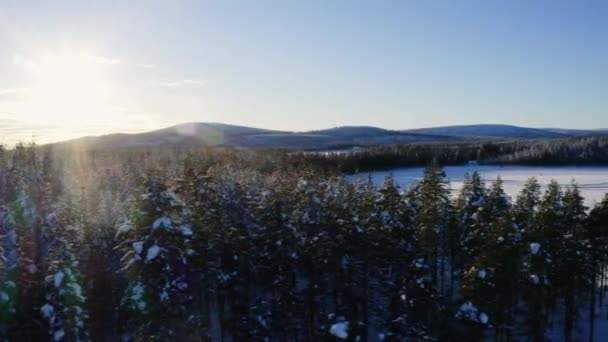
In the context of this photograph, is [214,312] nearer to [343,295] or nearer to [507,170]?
[343,295]

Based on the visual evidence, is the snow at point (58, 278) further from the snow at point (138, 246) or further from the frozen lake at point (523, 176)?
the frozen lake at point (523, 176)

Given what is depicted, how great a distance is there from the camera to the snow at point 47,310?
20922 mm

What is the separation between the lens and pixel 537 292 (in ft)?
98.6

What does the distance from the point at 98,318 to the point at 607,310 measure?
43768mm

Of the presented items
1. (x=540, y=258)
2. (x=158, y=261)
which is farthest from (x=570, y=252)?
(x=158, y=261)

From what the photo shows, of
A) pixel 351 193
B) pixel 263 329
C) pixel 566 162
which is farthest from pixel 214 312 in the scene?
pixel 566 162

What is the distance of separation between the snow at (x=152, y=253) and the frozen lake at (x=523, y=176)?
83697mm

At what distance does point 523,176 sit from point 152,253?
136370mm

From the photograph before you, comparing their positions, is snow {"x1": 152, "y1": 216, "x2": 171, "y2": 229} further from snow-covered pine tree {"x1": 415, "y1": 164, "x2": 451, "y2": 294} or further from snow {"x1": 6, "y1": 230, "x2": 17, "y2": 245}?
snow-covered pine tree {"x1": 415, "y1": 164, "x2": 451, "y2": 294}

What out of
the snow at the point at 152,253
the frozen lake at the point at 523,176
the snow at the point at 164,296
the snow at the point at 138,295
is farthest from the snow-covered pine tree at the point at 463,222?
the frozen lake at the point at 523,176

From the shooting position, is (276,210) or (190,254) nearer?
(190,254)

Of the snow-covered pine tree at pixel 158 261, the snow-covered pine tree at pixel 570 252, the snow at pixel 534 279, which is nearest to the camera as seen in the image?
the snow-covered pine tree at pixel 158 261

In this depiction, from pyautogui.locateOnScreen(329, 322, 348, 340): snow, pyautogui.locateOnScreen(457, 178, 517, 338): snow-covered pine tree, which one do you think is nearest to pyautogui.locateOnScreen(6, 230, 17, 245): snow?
pyautogui.locateOnScreen(329, 322, 348, 340): snow

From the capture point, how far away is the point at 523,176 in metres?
134
